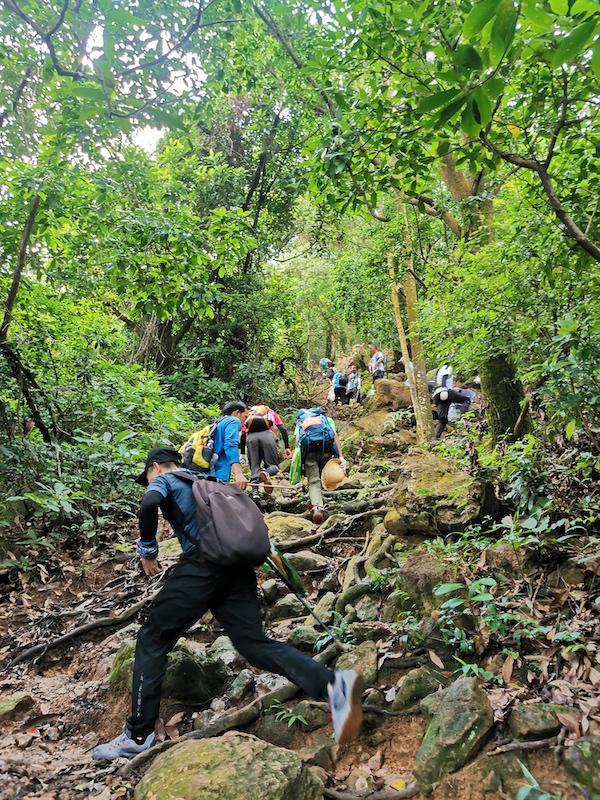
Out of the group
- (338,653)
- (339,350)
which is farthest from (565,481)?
(339,350)

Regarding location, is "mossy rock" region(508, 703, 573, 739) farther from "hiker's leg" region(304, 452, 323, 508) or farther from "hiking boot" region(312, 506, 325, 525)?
"hiker's leg" region(304, 452, 323, 508)

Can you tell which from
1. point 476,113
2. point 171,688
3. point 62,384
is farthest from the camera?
point 62,384

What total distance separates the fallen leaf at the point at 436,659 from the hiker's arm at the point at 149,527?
1954mm

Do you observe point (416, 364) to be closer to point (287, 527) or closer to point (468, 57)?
point (287, 527)

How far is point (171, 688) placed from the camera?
12.0 ft

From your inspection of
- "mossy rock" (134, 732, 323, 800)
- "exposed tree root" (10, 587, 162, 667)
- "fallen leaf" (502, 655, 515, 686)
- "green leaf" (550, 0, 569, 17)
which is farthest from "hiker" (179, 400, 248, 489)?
"green leaf" (550, 0, 569, 17)

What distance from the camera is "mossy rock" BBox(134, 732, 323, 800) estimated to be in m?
2.39

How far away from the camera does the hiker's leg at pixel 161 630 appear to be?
316 cm

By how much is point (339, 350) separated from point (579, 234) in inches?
1050

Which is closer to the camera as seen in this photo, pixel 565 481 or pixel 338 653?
pixel 338 653

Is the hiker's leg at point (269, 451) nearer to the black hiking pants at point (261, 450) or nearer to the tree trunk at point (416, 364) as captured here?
the black hiking pants at point (261, 450)

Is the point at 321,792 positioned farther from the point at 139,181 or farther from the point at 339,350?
the point at 339,350

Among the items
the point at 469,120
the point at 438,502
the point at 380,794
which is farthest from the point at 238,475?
the point at 469,120

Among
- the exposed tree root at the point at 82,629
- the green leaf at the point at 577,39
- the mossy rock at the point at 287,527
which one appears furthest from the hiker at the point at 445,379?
the green leaf at the point at 577,39
